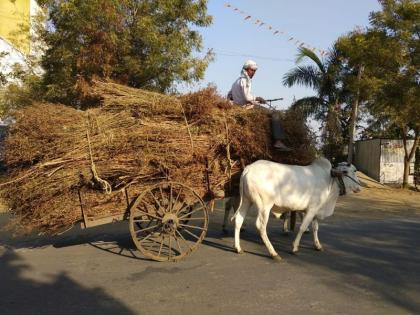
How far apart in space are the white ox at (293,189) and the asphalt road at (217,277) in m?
0.59

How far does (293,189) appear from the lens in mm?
6797

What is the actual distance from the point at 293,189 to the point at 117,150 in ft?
8.72

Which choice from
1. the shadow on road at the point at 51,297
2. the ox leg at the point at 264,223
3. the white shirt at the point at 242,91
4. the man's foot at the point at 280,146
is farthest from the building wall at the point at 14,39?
the ox leg at the point at 264,223

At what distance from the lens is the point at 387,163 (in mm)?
20547

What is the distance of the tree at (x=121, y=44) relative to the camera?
11398 mm

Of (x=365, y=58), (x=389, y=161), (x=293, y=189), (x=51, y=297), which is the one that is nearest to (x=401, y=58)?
(x=365, y=58)

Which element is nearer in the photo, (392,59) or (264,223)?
(264,223)

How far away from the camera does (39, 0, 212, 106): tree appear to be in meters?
11.4

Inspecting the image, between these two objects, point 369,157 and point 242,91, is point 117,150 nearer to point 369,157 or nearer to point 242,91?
point 242,91

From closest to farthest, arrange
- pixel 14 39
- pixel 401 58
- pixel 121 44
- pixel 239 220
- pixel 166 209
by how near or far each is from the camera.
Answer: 1. pixel 166 209
2. pixel 239 220
3. pixel 121 44
4. pixel 401 58
5. pixel 14 39

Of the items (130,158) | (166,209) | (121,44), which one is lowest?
(166,209)

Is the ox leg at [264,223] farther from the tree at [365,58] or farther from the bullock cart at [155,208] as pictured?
the tree at [365,58]

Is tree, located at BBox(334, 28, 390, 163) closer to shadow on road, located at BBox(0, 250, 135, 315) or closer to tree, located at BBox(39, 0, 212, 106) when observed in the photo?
tree, located at BBox(39, 0, 212, 106)

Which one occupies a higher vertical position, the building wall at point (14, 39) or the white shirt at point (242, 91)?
the building wall at point (14, 39)
